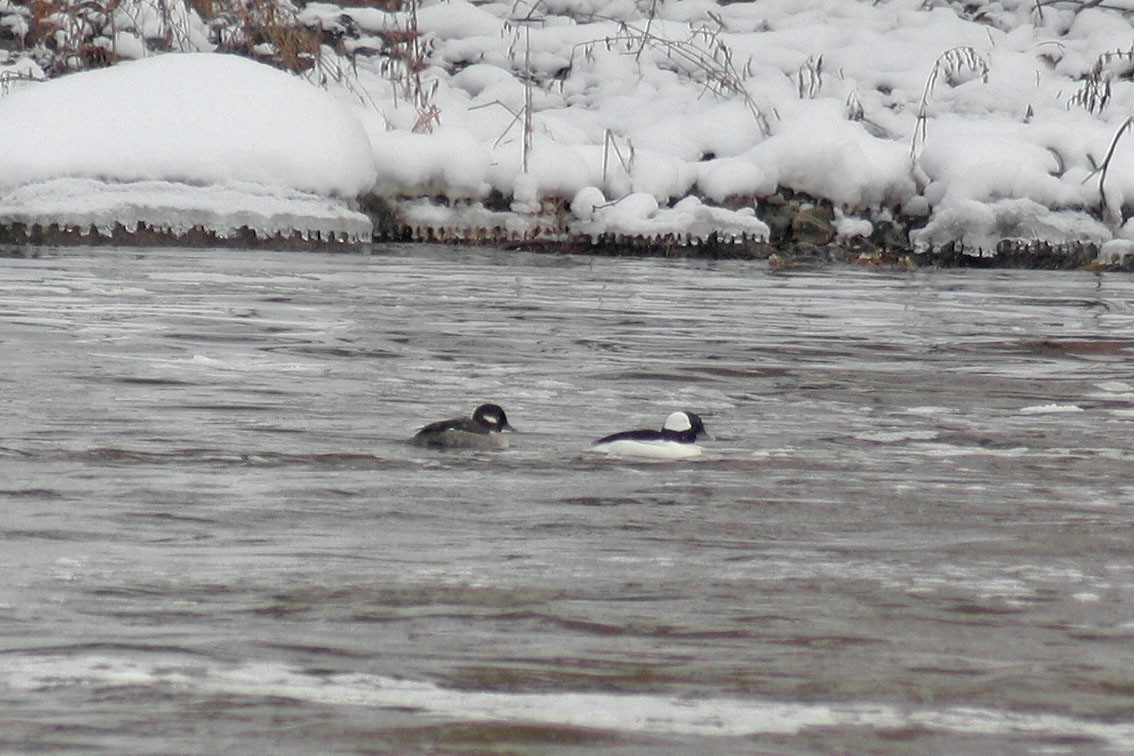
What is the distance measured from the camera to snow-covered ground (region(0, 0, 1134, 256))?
1341 cm

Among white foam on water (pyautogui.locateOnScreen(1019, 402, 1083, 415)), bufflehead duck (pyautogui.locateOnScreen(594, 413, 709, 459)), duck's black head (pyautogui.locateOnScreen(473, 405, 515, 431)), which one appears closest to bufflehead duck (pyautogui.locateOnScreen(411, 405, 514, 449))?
duck's black head (pyautogui.locateOnScreen(473, 405, 515, 431))

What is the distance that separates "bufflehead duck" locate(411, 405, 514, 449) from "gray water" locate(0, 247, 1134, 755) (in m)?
0.07

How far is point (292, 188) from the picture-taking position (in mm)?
13500

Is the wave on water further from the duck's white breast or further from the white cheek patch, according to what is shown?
the white cheek patch

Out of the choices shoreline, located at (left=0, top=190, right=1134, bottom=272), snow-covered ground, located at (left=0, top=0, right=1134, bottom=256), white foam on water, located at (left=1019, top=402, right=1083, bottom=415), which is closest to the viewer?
white foam on water, located at (left=1019, top=402, right=1083, bottom=415)

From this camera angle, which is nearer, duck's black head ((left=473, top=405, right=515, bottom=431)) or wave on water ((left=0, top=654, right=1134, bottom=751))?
wave on water ((left=0, top=654, right=1134, bottom=751))

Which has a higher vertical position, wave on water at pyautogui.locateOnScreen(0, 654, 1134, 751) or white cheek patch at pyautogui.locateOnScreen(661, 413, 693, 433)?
white cheek patch at pyautogui.locateOnScreen(661, 413, 693, 433)

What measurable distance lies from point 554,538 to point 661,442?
126cm

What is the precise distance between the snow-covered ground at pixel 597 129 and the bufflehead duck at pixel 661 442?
7.62 m

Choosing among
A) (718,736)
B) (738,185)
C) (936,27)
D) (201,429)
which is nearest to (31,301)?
(201,429)

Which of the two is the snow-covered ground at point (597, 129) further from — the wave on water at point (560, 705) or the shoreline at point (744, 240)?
the wave on water at point (560, 705)

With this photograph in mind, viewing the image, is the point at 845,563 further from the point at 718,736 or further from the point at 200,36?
the point at 200,36

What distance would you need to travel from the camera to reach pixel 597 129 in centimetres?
1559

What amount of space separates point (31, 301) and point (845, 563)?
6.23 m
